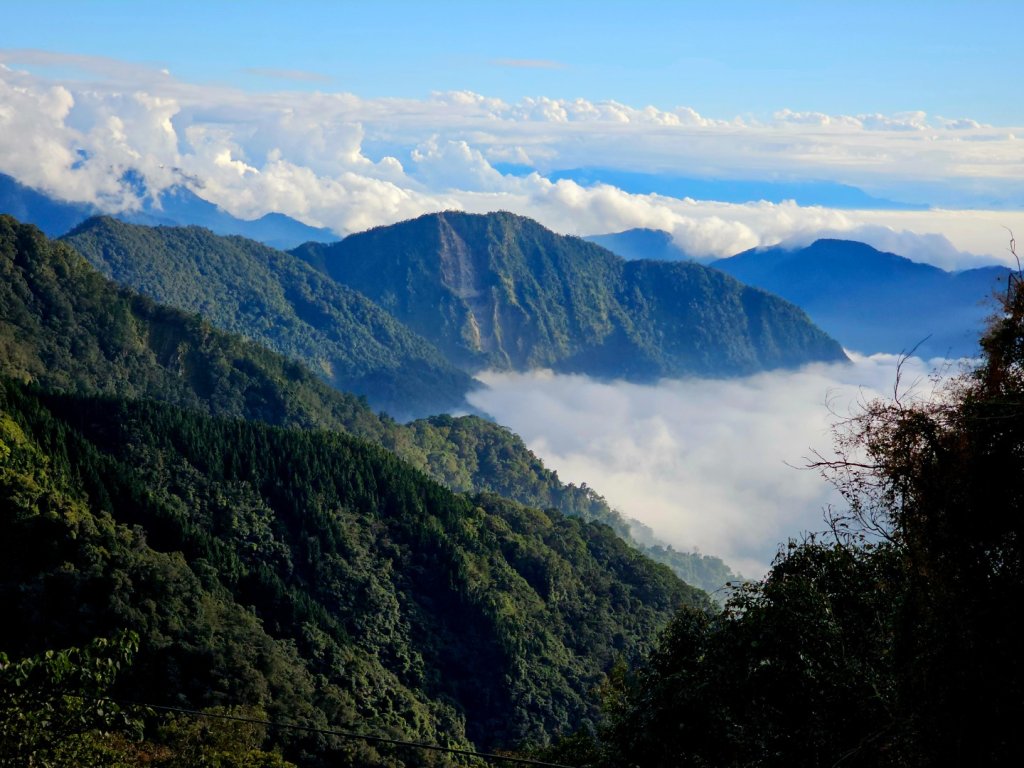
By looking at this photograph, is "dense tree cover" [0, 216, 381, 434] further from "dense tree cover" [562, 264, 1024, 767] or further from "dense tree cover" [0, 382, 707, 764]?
"dense tree cover" [562, 264, 1024, 767]

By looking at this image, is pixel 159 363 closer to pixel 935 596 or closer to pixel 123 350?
Result: pixel 123 350

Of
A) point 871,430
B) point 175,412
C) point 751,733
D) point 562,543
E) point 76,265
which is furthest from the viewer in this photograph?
point 76,265

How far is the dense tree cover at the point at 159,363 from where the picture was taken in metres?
101

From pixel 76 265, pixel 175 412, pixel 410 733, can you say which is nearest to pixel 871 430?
pixel 410 733

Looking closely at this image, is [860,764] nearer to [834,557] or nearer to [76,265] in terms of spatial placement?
[834,557]

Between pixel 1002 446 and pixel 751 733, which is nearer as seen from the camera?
pixel 1002 446

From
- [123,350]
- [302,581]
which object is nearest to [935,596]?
[302,581]

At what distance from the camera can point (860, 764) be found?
12.2m

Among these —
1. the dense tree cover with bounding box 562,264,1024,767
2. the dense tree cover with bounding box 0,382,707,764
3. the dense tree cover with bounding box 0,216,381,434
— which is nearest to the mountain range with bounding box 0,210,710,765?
the dense tree cover with bounding box 0,382,707,764

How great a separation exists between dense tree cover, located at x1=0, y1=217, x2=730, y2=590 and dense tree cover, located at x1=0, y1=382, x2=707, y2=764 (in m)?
25.4

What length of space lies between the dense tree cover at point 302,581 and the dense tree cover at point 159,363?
2539cm

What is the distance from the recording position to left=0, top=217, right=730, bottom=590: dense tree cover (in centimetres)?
10138

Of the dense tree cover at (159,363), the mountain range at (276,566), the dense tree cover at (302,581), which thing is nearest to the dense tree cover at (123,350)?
the dense tree cover at (159,363)

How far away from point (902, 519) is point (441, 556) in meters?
68.8
